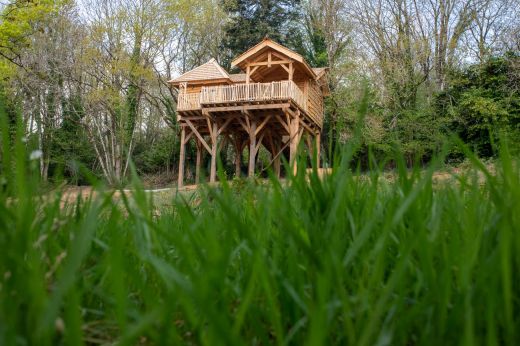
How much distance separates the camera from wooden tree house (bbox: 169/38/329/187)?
55.7 feet

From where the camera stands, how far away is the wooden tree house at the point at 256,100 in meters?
17.0

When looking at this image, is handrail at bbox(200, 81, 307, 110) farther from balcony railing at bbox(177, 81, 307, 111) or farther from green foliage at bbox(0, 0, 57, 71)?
green foliage at bbox(0, 0, 57, 71)

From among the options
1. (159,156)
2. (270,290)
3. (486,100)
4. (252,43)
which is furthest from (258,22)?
(270,290)

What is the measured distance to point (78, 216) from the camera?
99cm

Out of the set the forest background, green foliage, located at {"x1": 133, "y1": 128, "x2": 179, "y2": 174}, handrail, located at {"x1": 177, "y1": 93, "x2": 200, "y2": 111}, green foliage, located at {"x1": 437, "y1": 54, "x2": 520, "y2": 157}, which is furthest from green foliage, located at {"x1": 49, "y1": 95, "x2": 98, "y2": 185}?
green foliage, located at {"x1": 437, "y1": 54, "x2": 520, "y2": 157}

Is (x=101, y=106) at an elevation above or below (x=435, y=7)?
below

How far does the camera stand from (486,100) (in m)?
16.5

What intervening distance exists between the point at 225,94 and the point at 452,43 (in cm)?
1352

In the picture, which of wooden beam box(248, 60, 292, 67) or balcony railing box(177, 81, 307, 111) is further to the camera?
wooden beam box(248, 60, 292, 67)

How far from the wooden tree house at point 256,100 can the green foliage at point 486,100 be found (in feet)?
21.6

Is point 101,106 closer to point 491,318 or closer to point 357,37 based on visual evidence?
point 357,37

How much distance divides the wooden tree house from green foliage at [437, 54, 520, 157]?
6590 mm

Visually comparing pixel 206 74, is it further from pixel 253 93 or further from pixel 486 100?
pixel 486 100

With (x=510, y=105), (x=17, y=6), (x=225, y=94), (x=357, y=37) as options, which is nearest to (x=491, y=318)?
(x=17, y=6)
